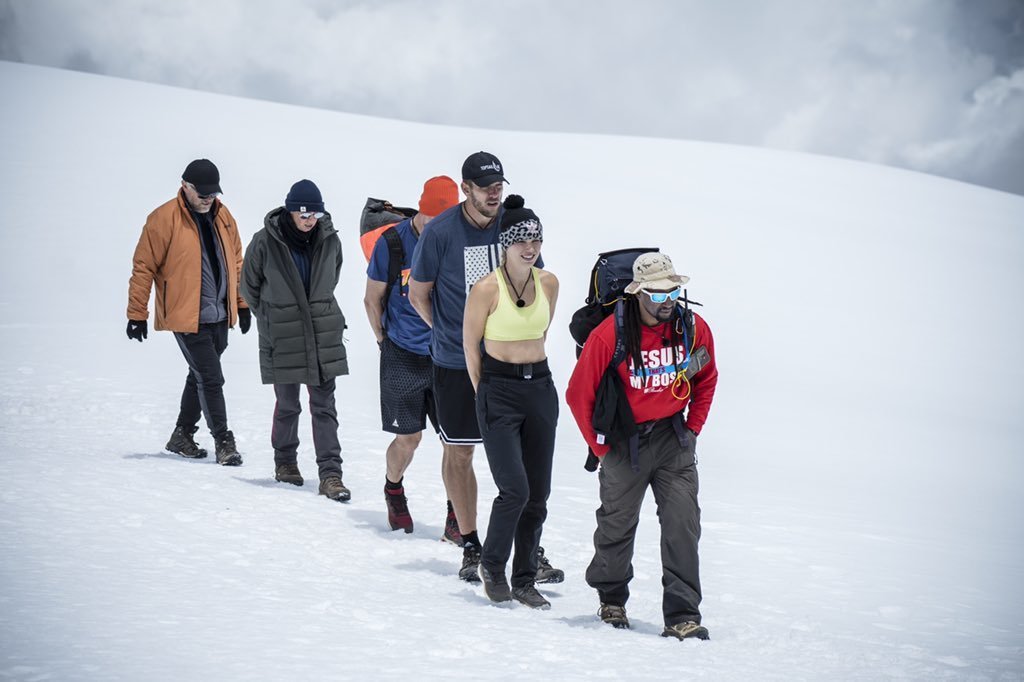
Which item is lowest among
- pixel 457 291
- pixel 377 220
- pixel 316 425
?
pixel 316 425

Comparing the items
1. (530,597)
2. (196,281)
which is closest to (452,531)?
(530,597)

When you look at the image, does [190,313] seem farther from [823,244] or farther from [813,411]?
[823,244]

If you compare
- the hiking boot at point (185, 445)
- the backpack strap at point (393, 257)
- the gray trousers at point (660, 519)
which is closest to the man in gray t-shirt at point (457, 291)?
the backpack strap at point (393, 257)

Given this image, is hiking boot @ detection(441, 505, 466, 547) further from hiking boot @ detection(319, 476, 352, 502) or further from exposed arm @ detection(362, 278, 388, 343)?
exposed arm @ detection(362, 278, 388, 343)

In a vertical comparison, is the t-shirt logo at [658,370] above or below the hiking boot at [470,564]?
above

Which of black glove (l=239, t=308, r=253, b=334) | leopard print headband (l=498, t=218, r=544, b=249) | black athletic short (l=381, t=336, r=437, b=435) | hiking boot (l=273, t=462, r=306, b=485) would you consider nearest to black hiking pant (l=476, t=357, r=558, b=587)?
leopard print headband (l=498, t=218, r=544, b=249)

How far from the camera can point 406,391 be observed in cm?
611

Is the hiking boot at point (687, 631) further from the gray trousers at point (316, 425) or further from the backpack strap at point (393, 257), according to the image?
the gray trousers at point (316, 425)

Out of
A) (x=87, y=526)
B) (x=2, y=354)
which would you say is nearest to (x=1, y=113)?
(x=2, y=354)

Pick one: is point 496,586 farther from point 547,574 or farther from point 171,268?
point 171,268

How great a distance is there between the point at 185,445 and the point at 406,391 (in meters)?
2.22

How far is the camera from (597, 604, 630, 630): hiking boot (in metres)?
4.86

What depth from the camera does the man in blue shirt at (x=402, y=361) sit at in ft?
20.0

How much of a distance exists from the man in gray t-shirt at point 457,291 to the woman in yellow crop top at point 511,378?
39 centimetres
